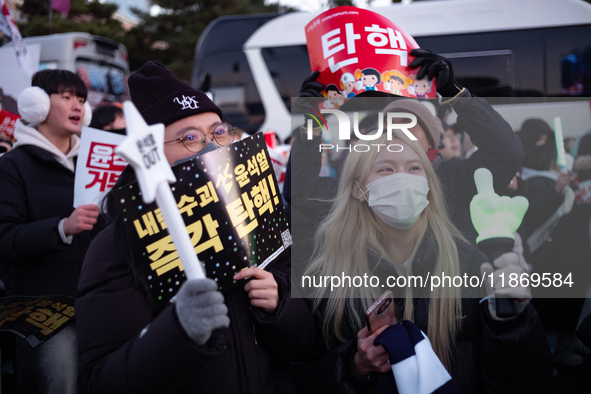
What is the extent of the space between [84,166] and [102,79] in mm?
8262

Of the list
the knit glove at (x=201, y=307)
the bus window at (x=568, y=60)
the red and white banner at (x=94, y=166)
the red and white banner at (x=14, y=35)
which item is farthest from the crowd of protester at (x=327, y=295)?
the bus window at (x=568, y=60)

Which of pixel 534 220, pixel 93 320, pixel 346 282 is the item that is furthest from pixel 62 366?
pixel 534 220

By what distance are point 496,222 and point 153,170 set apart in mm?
1125

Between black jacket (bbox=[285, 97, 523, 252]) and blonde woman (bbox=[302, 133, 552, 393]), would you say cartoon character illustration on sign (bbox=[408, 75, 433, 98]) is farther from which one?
blonde woman (bbox=[302, 133, 552, 393])

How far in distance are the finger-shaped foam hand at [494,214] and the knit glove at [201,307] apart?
0.92 meters

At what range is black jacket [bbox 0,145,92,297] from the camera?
A: 212cm

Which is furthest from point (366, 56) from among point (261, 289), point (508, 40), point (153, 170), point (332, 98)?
point (508, 40)

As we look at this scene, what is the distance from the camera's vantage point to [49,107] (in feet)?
8.27

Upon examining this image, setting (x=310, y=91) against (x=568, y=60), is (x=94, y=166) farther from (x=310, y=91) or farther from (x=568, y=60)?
(x=568, y=60)

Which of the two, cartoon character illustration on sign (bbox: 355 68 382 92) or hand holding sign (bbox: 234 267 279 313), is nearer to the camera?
hand holding sign (bbox: 234 267 279 313)

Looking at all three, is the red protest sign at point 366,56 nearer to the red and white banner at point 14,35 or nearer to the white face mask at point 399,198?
the white face mask at point 399,198

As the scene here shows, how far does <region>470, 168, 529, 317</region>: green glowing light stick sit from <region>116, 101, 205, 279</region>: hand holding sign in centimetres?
96

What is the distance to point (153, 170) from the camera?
0.93m

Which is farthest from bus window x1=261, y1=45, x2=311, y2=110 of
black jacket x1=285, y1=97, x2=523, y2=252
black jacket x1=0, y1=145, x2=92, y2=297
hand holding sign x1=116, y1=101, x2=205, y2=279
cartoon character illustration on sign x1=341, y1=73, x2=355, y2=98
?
hand holding sign x1=116, y1=101, x2=205, y2=279
